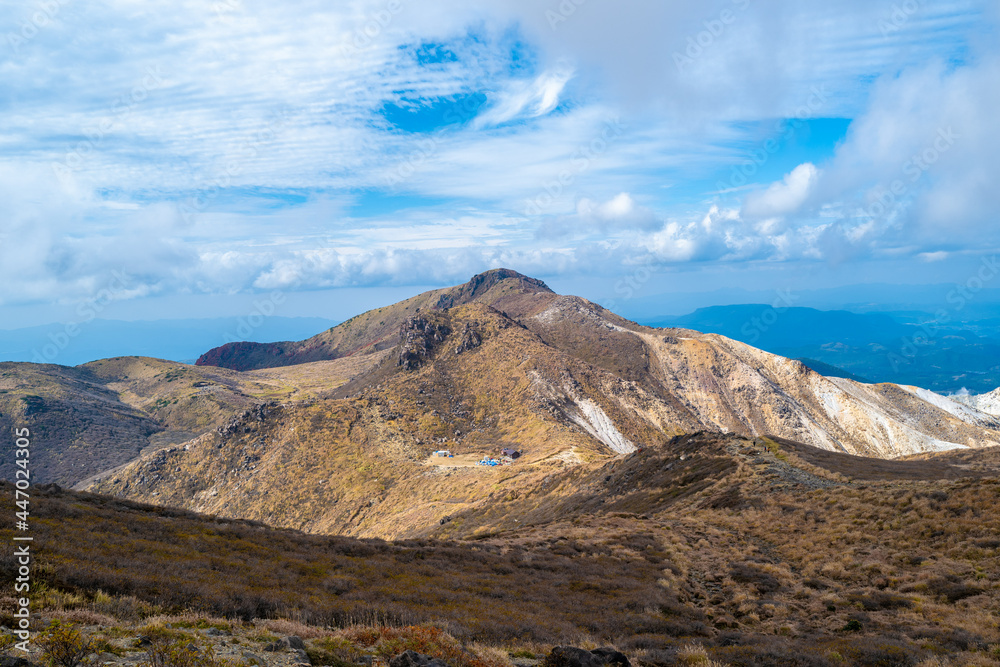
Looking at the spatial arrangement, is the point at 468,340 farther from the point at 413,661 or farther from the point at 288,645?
the point at 413,661

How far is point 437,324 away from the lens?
129875 millimetres

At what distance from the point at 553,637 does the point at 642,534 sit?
60.8ft

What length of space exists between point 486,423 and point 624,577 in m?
76.9

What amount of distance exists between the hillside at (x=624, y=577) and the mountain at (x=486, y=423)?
26.4 metres

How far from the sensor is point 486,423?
99250 millimetres

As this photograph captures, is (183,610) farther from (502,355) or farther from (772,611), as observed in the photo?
(502,355)

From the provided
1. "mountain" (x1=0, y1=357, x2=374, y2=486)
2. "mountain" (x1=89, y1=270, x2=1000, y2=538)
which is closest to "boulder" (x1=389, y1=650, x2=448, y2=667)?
"mountain" (x1=89, y1=270, x2=1000, y2=538)

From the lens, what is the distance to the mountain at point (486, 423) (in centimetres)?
7381

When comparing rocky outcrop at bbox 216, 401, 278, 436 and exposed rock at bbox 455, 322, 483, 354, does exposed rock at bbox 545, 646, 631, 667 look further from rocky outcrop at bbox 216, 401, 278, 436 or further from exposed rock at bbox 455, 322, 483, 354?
exposed rock at bbox 455, 322, 483, 354

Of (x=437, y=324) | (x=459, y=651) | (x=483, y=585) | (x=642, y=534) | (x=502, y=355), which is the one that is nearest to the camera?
(x=459, y=651)

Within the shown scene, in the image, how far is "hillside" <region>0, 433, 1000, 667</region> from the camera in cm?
1264

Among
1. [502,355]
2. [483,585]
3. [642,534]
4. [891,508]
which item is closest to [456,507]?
[642,534]

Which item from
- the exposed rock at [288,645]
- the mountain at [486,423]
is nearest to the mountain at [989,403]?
the mountain at [486,423]

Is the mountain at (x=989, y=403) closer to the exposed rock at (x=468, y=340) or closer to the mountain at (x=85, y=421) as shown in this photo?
the exposed rock at (x=468, y=340)
